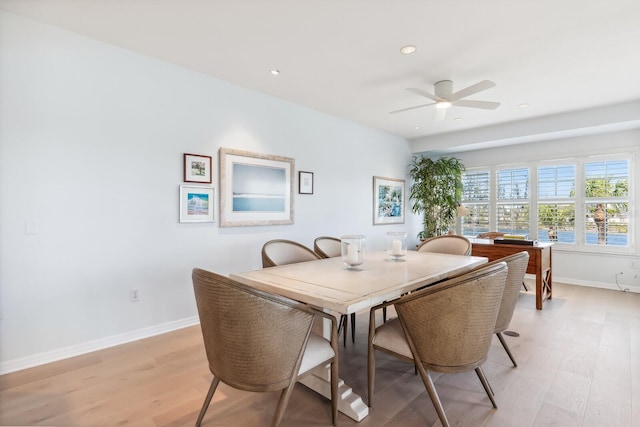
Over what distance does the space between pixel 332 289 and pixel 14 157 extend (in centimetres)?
244

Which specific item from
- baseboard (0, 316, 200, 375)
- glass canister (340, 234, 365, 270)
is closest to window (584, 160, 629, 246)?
glass canister (340, 234, 365, 270)

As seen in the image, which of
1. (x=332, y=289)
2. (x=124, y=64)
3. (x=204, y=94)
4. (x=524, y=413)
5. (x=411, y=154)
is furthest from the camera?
(x=411, y=154)

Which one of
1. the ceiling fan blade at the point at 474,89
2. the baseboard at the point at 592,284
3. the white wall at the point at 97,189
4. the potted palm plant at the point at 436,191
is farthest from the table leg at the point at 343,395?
the potted palm plant at the point at 436,191

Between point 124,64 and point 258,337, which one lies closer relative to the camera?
point 258,337

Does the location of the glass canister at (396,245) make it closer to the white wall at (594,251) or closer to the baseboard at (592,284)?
the baseboard at (592,284)

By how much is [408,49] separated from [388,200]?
3203 mm

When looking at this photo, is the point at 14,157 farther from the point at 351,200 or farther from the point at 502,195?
the point at 502,195

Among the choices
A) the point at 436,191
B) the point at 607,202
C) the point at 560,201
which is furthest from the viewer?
the point at 436,191

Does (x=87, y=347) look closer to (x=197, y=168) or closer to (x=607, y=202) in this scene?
(x=197, y=168)

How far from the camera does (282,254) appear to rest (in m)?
2.79

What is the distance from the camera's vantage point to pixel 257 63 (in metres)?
2.95

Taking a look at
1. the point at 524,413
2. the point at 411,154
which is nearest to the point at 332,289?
the point at 524,413

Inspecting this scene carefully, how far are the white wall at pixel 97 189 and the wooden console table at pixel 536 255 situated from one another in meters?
3.02

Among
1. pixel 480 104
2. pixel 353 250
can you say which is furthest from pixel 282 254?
pixel 480 104
